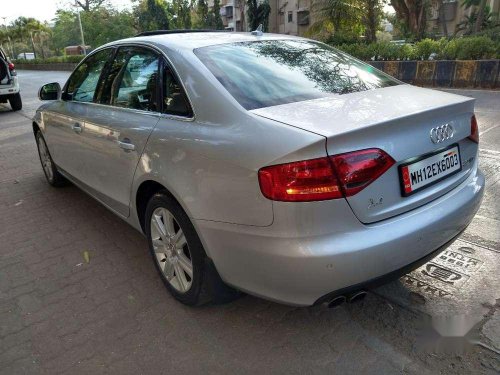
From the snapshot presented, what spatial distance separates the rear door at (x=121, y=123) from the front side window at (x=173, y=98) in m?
0.09

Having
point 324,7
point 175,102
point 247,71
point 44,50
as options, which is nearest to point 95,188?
point 175,102

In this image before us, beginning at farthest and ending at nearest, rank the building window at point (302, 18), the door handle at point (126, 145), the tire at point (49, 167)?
the building window at point (302, 18)
the tire at point (49, 167)
the door handle at point (126, 145)

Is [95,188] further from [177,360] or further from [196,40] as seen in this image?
[177,360]

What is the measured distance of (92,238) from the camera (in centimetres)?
379

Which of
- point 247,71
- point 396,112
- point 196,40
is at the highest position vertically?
point 196,40

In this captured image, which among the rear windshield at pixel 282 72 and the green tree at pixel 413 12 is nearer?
the rear windshield at pixel 282 72

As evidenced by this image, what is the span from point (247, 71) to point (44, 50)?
277 feet

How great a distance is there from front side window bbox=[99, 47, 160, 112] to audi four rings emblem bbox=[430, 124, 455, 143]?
1638mm

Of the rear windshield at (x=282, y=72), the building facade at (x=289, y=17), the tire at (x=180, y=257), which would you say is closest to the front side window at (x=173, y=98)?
the rear windshield at (x=282, y=72)

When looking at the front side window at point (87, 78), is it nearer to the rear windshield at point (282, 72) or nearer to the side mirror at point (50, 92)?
the side mirror at point (50, 92)

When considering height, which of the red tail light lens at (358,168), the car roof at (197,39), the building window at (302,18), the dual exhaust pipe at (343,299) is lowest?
the dual exhaust pipe at (343,299)

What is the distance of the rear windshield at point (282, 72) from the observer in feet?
7.88

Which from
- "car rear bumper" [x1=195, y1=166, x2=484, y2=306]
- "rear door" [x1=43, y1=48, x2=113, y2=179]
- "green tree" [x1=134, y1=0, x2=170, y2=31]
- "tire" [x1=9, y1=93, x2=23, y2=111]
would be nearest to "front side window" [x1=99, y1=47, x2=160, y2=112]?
"rear door" [x1=43, y1=48, x2=113, y2=179]

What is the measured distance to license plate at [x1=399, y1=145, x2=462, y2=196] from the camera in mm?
2072
